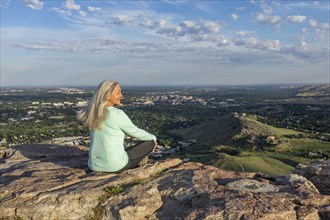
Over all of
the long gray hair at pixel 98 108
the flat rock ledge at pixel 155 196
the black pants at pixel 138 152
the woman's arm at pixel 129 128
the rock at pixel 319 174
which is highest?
the long gray hair at pixel 98 108

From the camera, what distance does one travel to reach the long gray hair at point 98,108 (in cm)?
919

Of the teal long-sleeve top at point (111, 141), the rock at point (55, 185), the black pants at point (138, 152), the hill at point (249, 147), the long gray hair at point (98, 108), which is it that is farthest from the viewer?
the hill at point (249, 147)

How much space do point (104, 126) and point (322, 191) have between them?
22.2 feet

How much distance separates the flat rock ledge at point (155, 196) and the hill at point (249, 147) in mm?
37747

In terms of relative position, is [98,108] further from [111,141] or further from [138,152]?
[138,152]

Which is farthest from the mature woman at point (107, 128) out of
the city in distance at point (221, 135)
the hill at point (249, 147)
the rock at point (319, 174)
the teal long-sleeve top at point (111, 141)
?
the city in distance at point (221, 135)

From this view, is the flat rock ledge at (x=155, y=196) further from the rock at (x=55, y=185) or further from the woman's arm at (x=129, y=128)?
the woman's arm at (x=129, y=128)

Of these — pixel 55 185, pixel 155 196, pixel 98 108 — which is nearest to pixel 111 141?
pixel 98 108

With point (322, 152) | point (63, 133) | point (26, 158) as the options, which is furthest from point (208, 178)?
point (63, 133)

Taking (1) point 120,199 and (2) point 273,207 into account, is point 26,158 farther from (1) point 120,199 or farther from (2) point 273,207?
(2) point 273,207

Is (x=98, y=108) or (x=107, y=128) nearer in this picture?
(x=98, y=108)

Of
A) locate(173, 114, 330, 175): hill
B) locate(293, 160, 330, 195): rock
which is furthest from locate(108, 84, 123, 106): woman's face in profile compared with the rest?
locate(173, 114, 330, 175): hill

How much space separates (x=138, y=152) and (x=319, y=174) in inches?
223

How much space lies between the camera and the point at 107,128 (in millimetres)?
9352
